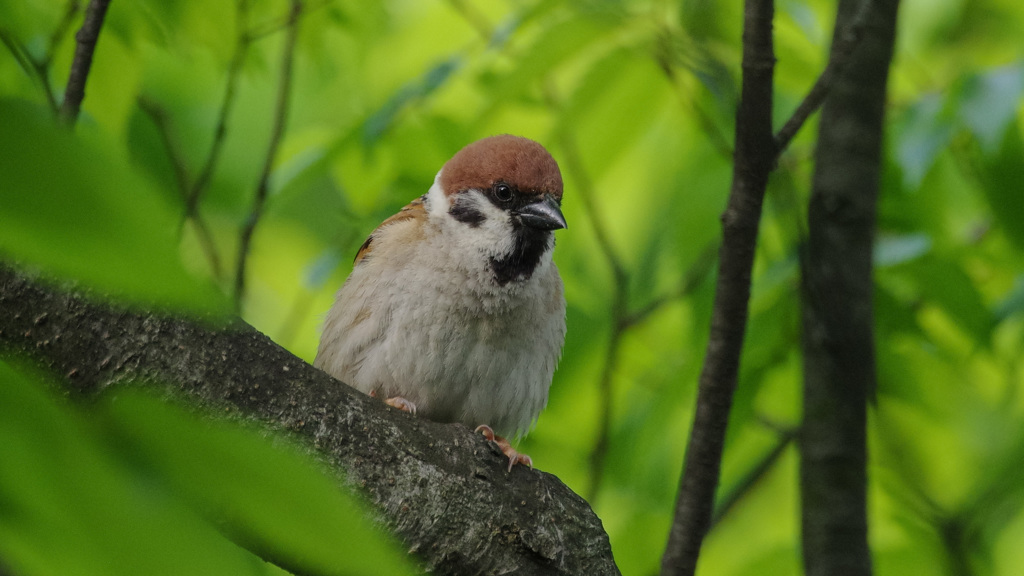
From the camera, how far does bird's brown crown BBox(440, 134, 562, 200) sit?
10.1 feet

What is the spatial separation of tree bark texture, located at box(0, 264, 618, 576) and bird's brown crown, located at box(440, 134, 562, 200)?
136cm

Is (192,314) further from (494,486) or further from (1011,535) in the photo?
(1011,535)

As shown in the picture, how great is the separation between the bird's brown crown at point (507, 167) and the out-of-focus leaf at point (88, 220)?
2657 millimetres

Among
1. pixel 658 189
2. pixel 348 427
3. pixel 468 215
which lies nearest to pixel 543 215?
pixel 468 215

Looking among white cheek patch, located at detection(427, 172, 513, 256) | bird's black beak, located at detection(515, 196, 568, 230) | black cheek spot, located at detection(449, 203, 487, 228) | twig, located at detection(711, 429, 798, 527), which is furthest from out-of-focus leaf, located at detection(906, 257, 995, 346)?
black cheek spot, located at detection(449, 203, 487, 228)

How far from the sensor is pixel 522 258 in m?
3.07

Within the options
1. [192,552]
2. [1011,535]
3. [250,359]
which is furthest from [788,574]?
[192,552]

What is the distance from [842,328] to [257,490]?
94.0 inches

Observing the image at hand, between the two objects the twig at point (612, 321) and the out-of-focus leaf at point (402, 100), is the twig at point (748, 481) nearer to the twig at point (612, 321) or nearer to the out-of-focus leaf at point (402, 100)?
the twig at point (612, 321)

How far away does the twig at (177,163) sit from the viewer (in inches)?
135

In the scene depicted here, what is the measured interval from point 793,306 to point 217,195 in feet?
8.21

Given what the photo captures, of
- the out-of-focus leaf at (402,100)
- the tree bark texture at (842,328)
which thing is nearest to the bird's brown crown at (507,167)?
the out-of-focus leaf at (402,100)

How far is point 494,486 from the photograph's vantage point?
5.87ft

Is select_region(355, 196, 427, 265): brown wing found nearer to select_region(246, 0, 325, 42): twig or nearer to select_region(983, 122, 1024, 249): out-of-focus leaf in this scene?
select_region(246, 0, 325, 42): twig
